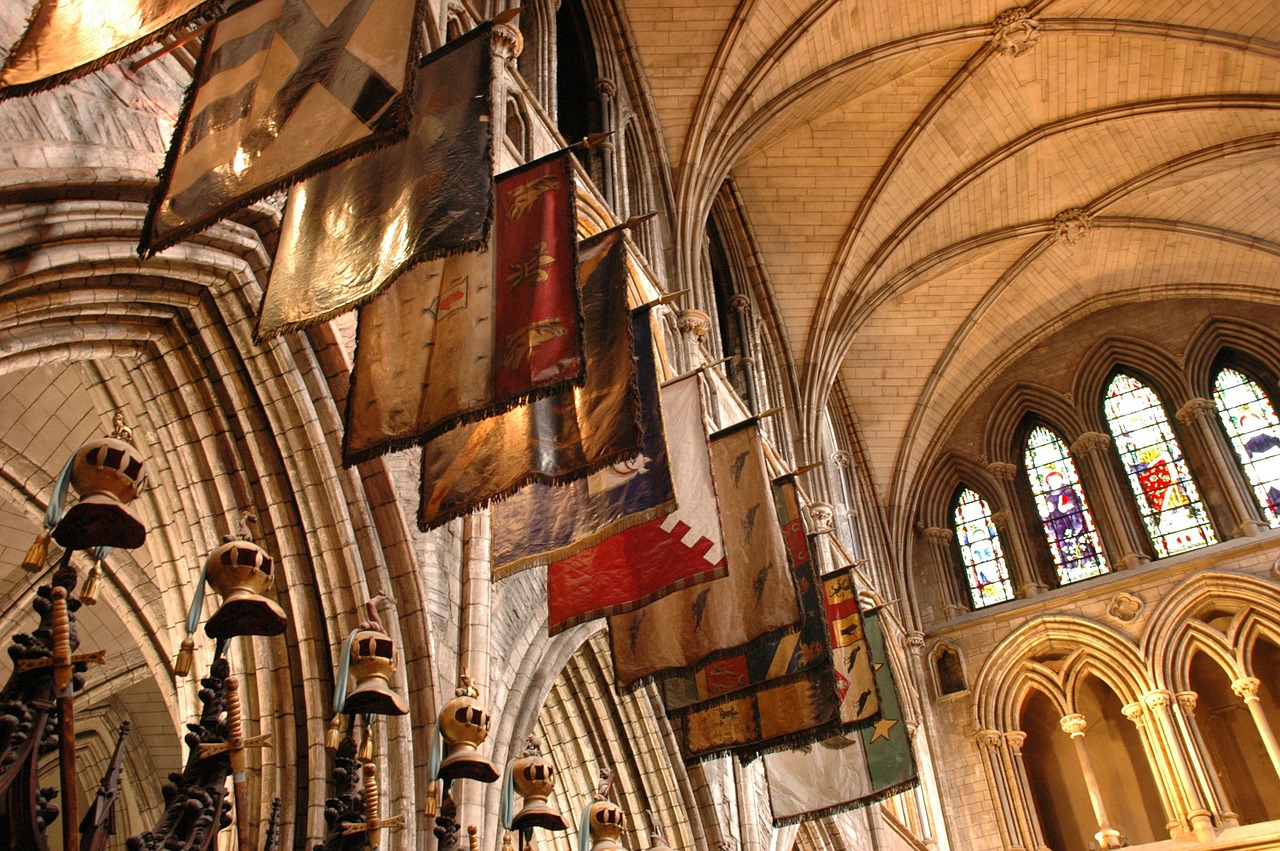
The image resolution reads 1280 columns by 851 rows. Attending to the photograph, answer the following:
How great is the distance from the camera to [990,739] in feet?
51.8

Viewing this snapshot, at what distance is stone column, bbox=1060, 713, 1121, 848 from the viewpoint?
14.2 m

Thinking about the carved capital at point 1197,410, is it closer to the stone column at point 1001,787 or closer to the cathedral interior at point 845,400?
the cathedral interior at point 845,400

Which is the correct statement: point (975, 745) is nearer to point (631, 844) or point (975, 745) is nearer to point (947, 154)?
point (947, 154)

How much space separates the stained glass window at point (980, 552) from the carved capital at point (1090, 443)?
1.57 meters

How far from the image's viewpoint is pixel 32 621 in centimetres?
1000

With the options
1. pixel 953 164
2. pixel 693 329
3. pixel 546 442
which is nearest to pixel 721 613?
pixel 546 442

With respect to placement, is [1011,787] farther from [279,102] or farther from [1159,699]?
[279,102]

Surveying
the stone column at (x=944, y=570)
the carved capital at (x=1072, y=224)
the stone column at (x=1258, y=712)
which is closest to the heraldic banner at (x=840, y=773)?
the stone column at (x=1258, y=712)

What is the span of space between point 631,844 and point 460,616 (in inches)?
123

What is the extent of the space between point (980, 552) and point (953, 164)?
5.78 metres

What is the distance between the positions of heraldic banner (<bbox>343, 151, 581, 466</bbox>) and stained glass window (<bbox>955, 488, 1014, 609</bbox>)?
45.5ft

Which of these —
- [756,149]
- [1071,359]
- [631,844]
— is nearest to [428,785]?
[631,844]

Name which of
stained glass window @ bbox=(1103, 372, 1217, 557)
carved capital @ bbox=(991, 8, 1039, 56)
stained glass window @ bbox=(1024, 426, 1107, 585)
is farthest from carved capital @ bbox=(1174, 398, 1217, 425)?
carved capital @ bbox=(991, 8, 1039, 56)

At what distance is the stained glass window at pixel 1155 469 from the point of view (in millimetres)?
16484
